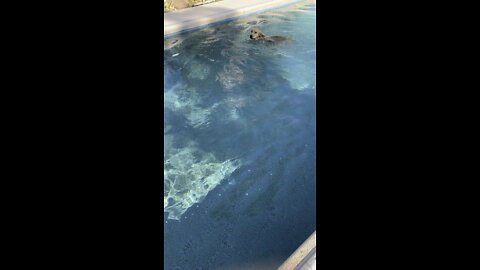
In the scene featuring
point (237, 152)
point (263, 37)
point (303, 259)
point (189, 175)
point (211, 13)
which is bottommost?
point (189, 175)

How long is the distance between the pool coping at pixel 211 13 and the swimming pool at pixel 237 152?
0.88 meters

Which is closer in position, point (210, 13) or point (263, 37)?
point (263, 37)

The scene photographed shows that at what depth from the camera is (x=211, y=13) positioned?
14.0 m

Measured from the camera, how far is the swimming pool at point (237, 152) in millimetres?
4496

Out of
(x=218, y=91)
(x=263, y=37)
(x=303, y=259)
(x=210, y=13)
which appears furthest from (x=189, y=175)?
(x=210, y=13)

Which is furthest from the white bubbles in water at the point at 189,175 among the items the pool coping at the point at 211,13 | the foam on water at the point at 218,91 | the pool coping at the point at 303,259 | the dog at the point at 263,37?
the pool coping at the point at 211,13

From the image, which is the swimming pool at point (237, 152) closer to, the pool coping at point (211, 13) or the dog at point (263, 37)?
the dog at point (263, 37)

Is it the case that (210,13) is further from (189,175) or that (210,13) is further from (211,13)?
(189,175)

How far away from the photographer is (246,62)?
34.1ft

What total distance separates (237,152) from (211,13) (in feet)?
29.8
